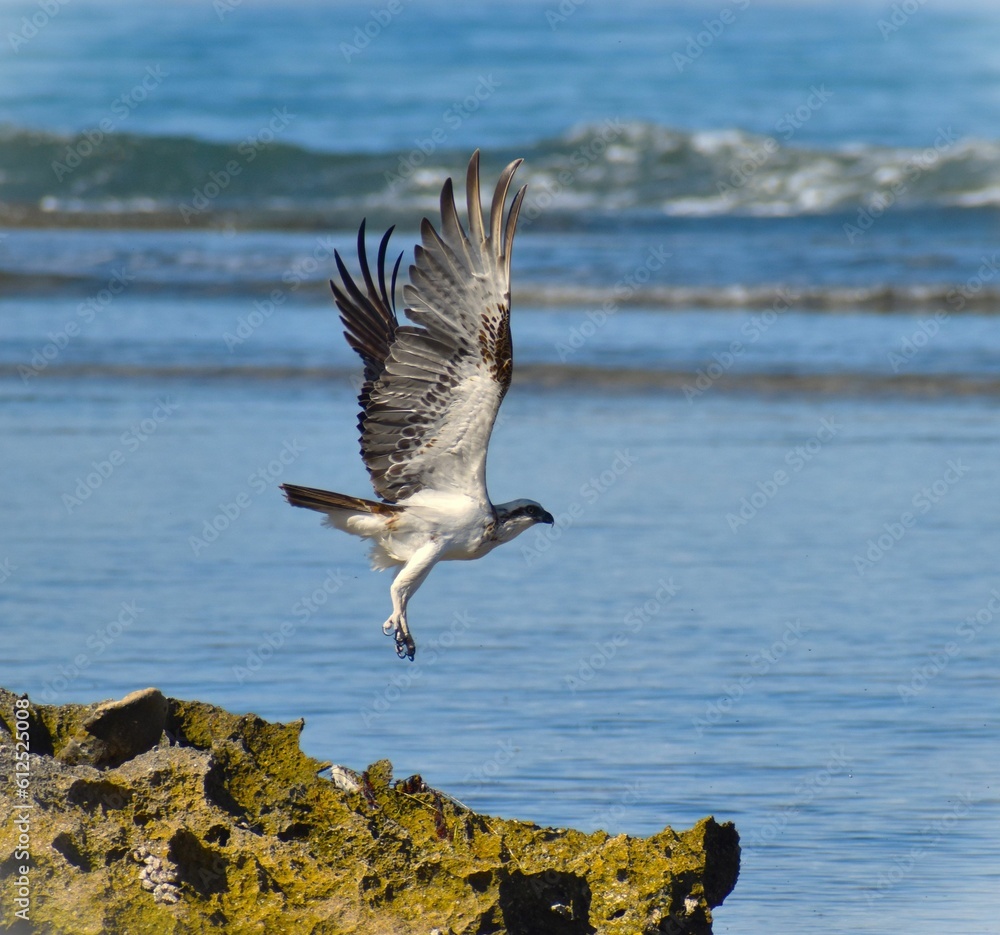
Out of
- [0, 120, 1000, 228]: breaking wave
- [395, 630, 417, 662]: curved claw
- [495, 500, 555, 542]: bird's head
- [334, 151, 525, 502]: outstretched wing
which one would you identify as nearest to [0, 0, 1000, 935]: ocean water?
[0, 120, 1000, 228]: breaking wave

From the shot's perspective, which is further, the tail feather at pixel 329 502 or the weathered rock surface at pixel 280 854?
the tail feather at pixel 329 502

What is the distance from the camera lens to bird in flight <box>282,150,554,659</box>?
519cm

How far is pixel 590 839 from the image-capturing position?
3.86 meters

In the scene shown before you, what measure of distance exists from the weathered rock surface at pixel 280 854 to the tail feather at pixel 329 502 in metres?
1.52

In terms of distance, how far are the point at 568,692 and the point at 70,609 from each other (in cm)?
240

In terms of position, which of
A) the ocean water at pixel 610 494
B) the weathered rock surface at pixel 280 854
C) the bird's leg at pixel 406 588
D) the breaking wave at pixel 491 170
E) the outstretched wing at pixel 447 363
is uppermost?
the outstretched wing at pixel 447 363

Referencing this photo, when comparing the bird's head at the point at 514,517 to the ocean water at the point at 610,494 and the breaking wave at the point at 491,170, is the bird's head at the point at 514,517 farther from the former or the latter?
the breaking wave at the point at 491,170

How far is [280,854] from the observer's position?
365 centimetres

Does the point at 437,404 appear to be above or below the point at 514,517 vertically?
above

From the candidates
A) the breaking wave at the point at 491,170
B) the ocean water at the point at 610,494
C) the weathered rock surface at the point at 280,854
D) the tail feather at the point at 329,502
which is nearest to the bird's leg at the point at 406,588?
the tail feather at the point at 329,502

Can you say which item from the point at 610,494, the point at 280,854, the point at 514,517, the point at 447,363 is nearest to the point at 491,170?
the point at 610,494

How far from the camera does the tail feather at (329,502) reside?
5496 millimetres

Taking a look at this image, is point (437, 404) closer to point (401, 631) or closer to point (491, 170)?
point (401, 631)

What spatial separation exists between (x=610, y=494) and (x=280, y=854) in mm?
6071
